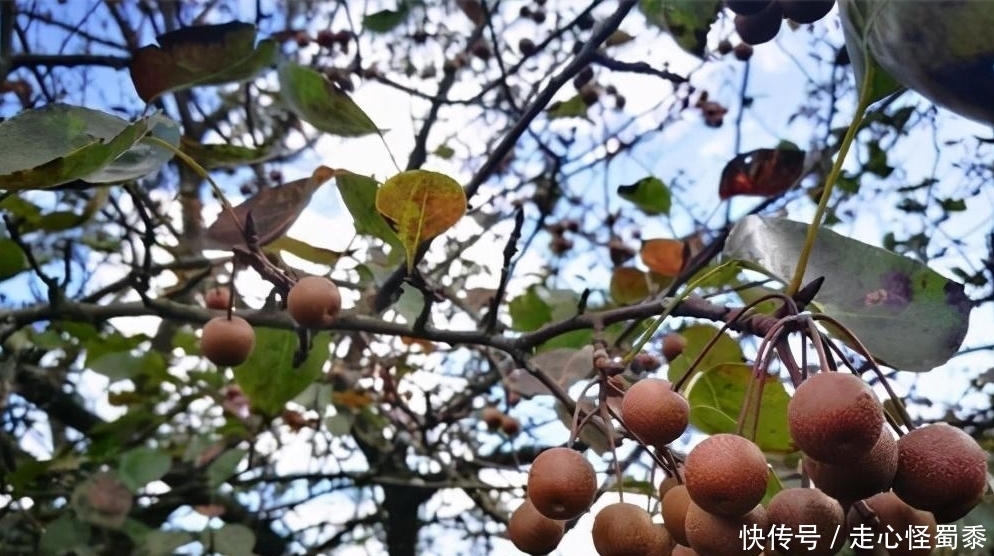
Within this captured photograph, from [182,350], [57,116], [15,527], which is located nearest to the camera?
[57,116]

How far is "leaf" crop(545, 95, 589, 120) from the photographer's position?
1683 millimetres

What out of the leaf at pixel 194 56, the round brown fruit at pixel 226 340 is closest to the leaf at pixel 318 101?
the leaf at pixel 194 56

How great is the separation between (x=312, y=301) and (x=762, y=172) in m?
0.65

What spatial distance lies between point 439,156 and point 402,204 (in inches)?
58.7

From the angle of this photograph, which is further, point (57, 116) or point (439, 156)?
point (439, 156)

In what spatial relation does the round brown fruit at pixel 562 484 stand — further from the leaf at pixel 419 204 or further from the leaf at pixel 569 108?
the leaf at pixel 569 108

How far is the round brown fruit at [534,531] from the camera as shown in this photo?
649mm

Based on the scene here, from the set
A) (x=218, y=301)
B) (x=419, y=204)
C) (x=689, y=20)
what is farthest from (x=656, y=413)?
(x=218, y=301)

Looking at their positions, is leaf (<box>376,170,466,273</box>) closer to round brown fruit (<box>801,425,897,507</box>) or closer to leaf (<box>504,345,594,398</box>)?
leaf (<box>504,345,594,398</box>)

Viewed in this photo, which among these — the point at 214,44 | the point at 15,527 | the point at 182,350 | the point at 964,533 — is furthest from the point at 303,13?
the point at 964,533

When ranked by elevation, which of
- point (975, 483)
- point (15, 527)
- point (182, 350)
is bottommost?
point (975, 483)

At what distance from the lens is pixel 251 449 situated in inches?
73.0

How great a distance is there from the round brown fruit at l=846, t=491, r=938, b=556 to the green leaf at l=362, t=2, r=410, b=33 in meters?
1.08

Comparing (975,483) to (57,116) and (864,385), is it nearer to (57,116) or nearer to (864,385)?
(864,385)
